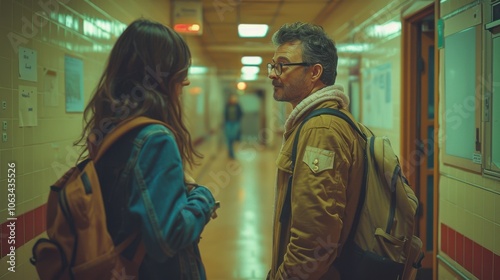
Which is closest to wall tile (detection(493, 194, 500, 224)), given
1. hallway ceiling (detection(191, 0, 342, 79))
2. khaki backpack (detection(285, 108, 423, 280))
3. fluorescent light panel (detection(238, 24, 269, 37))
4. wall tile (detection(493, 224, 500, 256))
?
wall tile (detection(493, 224, 500, 256))

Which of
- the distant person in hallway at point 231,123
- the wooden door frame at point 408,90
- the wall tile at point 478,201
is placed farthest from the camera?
the distant person in hallway at point 231,123

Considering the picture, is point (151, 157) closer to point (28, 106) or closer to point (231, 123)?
point (28, 106)

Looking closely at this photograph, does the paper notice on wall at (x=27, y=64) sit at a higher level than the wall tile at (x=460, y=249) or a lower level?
higher

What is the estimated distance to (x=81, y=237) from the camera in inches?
46.1

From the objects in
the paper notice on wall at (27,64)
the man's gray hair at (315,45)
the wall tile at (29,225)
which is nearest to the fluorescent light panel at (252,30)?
the paper notice on wall at (27,64)

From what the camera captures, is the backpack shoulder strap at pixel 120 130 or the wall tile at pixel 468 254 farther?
the wall tile at pixel 468 254

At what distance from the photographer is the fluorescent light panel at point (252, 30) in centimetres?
684

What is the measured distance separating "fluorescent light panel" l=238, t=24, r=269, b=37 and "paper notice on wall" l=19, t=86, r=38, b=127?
4792 millimetres

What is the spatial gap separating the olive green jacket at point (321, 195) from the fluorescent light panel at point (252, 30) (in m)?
5.53

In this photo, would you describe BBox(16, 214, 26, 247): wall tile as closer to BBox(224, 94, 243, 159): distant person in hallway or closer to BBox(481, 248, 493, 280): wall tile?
BBox(481, 248, 493, 280): wall tile

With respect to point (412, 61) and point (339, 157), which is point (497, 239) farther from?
point (412, 61)

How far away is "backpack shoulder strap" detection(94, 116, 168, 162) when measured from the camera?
1234 mm

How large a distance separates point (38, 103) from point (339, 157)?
1.66 m

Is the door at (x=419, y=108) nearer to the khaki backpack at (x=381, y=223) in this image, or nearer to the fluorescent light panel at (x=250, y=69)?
the khaki backpack at (x=381, y=223)
